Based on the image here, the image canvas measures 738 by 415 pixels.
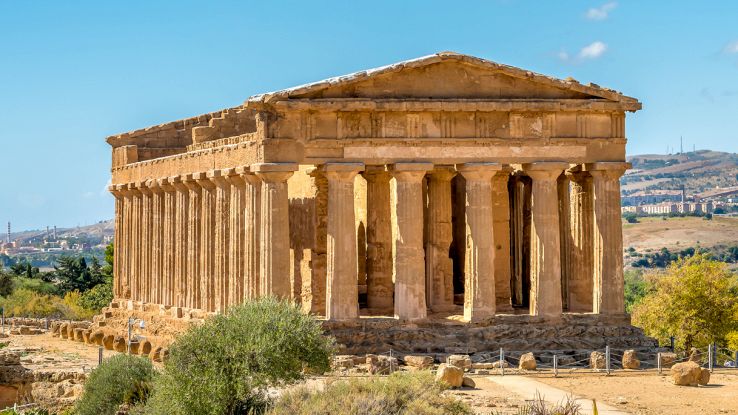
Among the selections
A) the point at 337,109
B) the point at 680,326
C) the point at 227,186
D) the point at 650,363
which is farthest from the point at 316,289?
the point at 680,326

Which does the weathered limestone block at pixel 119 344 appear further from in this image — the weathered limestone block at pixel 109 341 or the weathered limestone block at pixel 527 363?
the weathered limestone block at pixel 527 363

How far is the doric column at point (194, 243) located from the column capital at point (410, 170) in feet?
32.6

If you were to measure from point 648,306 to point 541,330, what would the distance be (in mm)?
21816

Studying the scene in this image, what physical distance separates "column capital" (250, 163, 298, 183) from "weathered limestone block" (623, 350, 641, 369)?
1133 cm

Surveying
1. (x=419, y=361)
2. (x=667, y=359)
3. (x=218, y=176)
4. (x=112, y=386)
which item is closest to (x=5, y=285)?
(x=218, y=176)

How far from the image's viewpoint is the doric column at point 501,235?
48406 millimetres

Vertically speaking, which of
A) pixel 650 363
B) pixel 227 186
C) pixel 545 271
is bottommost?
pixel 650 363

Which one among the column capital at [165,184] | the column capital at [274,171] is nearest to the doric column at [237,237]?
the column capital at [274,171]

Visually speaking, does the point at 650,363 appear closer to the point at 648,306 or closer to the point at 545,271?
the point at 545,271

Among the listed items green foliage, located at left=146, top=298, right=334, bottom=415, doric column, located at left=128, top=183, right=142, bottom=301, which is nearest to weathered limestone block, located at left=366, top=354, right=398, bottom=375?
green foliage, located at left=146, top=298, right=334, bottom=415

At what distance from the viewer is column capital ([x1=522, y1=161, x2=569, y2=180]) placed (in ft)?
142

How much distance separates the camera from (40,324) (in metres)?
65.6

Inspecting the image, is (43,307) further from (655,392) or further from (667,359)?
(655,392)

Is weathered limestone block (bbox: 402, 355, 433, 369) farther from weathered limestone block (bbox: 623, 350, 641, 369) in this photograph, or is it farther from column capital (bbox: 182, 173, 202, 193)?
column capital (bbox: 182, 173, 202, 193)
